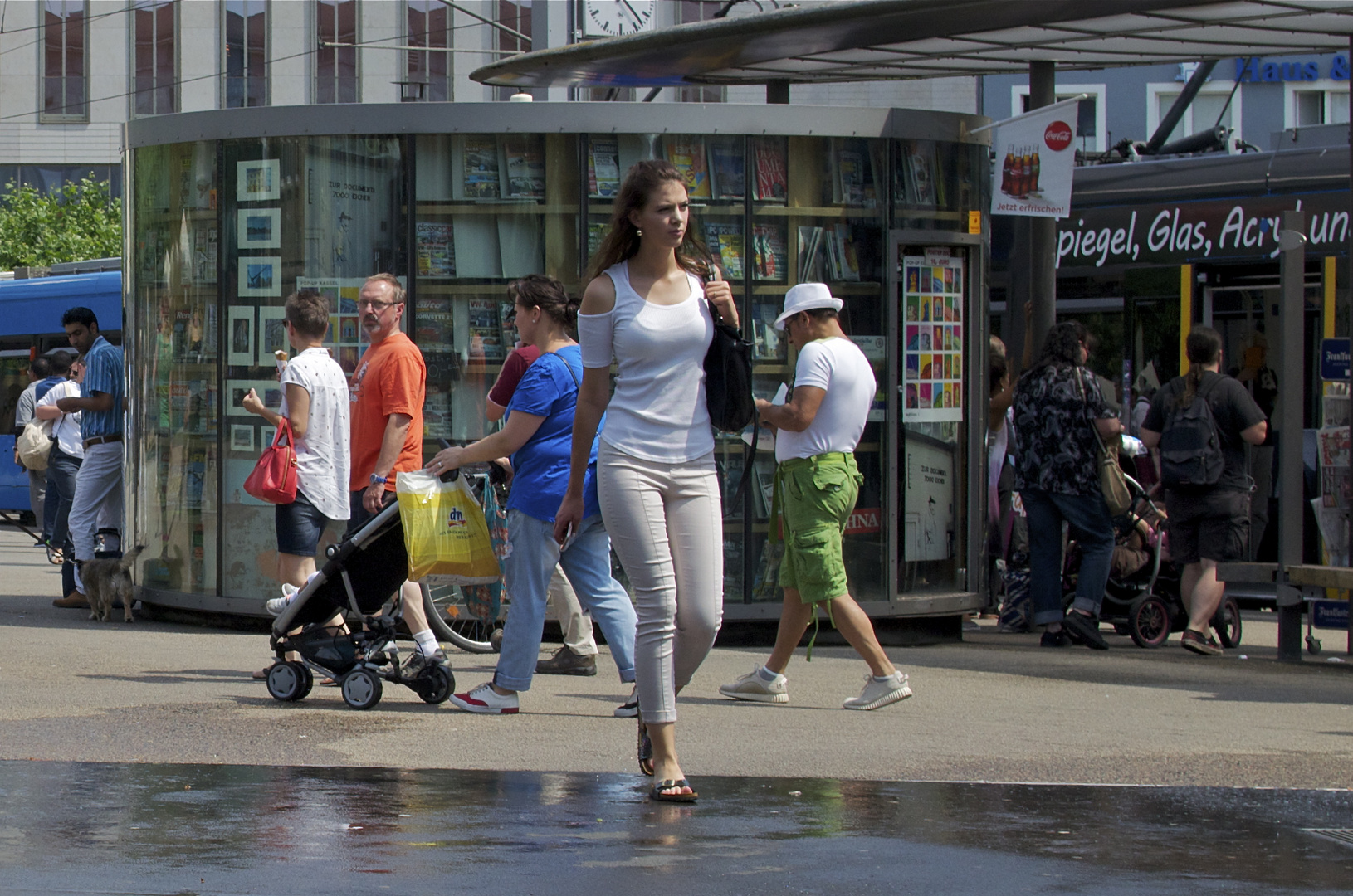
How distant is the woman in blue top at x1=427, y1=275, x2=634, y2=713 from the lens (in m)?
7.18

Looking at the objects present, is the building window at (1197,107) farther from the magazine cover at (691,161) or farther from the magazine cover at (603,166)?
the magazine cover at (603,166)

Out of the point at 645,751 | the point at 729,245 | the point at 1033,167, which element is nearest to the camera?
the point at 645,751

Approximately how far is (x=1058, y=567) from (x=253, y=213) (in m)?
4.56

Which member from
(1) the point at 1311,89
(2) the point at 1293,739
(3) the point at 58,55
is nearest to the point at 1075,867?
(2) the point at 1293,739

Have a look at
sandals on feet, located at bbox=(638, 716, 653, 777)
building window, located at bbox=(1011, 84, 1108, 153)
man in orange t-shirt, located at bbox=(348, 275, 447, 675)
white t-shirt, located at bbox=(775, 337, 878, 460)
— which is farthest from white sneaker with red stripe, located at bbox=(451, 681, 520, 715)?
building window, located at bbox=(1011, 84, 1108, 153)

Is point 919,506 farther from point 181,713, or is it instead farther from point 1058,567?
point 181,713

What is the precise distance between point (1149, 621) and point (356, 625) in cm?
494

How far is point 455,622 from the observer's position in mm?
9688

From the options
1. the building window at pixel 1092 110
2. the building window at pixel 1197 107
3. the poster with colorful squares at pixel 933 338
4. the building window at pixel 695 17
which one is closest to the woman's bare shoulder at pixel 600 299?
the poster with colorful squares at pixel 933 338

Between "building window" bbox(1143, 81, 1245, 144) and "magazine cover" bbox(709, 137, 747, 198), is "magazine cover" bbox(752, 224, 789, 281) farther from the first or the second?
"building window" bbox(1143, 81, 1245, 144)

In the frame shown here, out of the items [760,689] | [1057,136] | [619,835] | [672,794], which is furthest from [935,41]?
[619,835]


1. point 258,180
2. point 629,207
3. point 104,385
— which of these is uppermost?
point 258,180

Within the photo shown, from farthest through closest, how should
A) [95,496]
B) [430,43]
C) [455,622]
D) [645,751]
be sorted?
[430,43]
[95,496]
[455,622]
[645,751]

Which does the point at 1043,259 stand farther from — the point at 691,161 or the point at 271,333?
the point at 271,333
